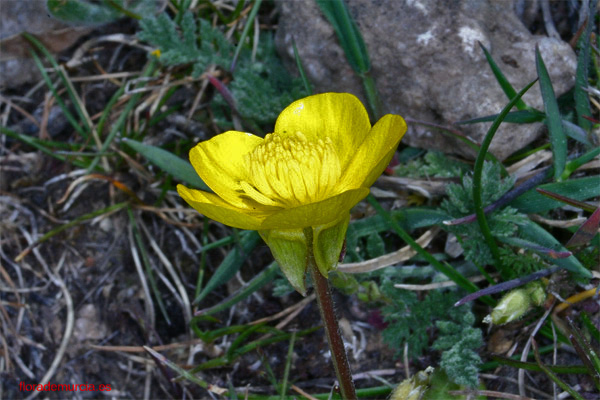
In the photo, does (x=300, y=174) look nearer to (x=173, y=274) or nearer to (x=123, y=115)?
(x=173, y=274)

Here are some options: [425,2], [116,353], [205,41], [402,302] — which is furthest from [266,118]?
[116,353]

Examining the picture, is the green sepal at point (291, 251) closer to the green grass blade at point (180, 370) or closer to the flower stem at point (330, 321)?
the flower stem at point (330, 321)

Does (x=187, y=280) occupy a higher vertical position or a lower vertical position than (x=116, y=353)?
higher

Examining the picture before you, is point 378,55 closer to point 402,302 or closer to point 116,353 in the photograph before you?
point 402,302

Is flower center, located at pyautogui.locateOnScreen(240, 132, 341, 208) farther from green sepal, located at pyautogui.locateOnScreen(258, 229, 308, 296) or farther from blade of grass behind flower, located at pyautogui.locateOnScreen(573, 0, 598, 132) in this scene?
blade of grass behind flower, located at pyautogui.locateOnScreen(573, 0, 598, 132)

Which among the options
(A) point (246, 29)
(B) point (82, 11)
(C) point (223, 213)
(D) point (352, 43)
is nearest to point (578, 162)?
(D) point (352, 43)

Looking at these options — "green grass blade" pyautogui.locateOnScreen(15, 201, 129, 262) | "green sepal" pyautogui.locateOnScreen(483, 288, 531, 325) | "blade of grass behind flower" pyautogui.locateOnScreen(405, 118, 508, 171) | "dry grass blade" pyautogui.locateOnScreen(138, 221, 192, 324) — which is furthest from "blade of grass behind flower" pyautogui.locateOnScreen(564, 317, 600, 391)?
"green grass blade" pyautogui.locateOnScreen(15, 201, 129, 262)
